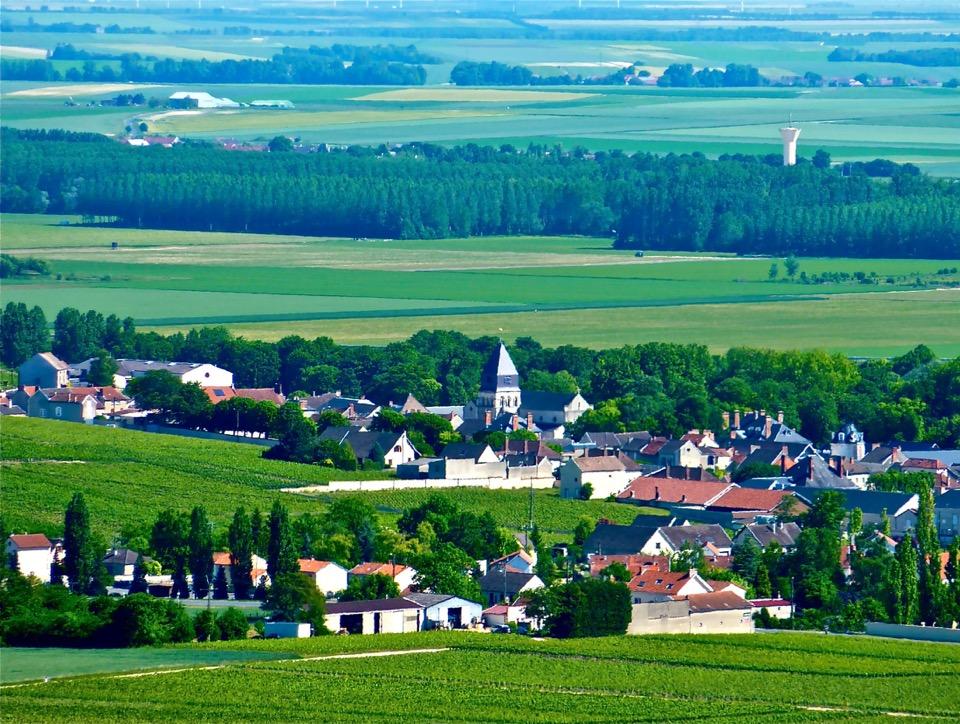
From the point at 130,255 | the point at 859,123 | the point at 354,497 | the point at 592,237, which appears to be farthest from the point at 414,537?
the point at 859,123

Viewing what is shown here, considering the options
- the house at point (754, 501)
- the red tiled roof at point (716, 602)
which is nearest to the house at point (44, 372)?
the house at point (754, 501)

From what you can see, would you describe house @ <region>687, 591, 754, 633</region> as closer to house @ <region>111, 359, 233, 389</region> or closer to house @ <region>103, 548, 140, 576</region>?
house @ <region>103, 548, 140, 576</region>

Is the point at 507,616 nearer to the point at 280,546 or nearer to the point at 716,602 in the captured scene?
the point at 716,602

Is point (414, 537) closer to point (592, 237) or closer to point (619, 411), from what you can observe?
point (619, 411)

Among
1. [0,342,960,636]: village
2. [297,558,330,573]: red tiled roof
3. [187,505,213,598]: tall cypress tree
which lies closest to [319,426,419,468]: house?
[0,342,960,636]: village

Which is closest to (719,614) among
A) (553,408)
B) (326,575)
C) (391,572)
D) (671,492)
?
(391,572)

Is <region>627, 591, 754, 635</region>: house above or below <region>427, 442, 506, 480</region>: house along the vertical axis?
above
